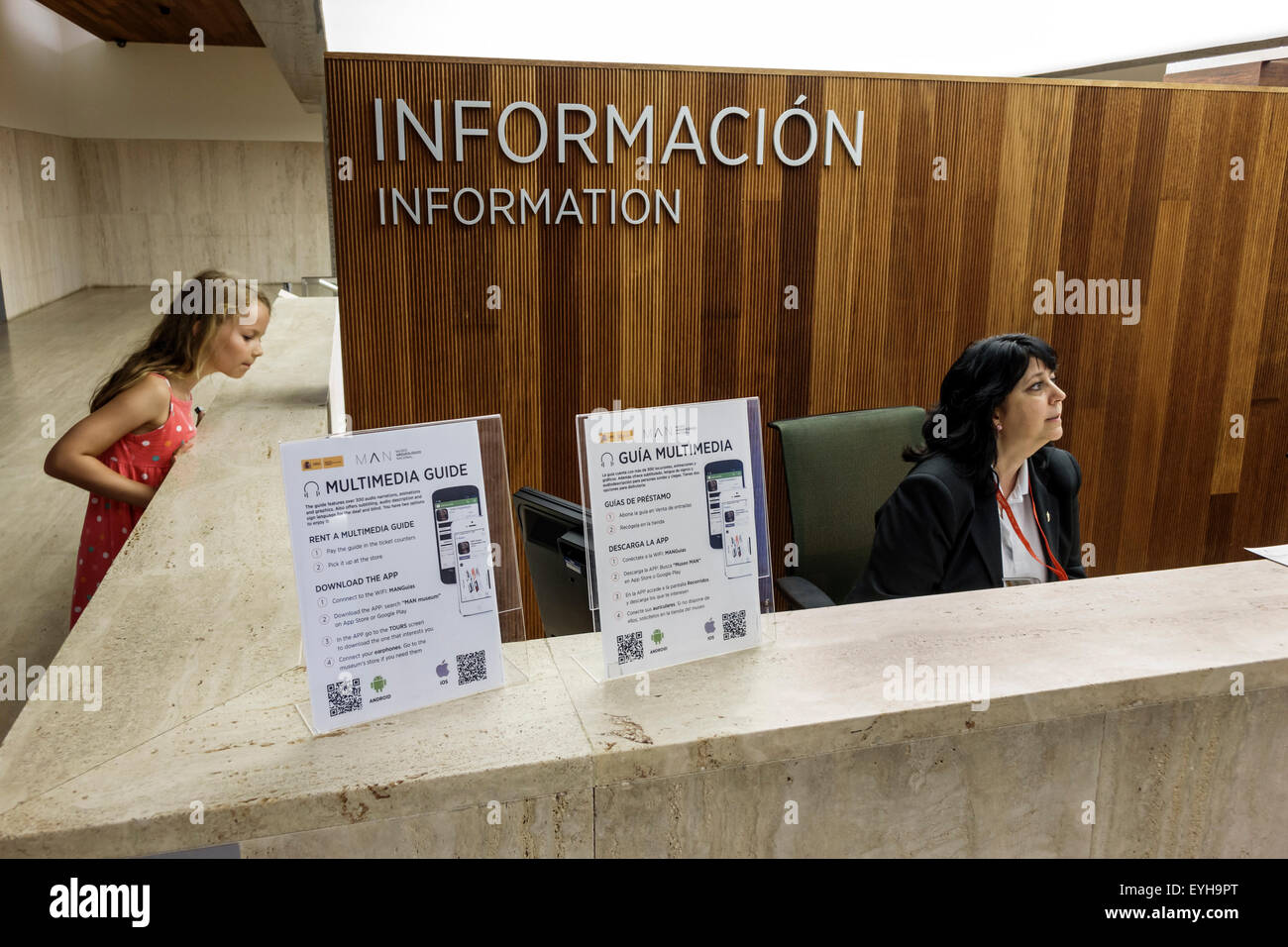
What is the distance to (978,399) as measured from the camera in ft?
8.21

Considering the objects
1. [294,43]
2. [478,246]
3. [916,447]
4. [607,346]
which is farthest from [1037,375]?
[294,43]

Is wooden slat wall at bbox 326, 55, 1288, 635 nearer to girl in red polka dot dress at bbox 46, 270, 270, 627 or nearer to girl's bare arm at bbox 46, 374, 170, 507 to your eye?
girl in red polka dot dress at bbox 46, 270, 270, 627

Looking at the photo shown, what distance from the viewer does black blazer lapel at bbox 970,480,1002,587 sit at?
2.42 metres

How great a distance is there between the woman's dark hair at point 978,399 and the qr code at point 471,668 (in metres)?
1.61

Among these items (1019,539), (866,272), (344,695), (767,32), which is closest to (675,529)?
(344,695)

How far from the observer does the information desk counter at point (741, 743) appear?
3.43 feet

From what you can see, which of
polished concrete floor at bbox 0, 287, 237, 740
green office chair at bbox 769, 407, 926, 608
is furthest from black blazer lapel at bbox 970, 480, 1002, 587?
polished concrete floor at bbox 0, 287, 237, 740

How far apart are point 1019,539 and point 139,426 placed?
2.32 metres

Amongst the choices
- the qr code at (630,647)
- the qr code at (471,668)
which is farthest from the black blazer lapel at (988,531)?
Result: the qr code at (471,668)

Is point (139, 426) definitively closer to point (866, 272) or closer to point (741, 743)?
point (741, 743)

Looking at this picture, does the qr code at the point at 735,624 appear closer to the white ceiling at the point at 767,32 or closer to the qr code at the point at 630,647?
the qr code at the point at 630,647

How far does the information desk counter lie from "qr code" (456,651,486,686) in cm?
3
